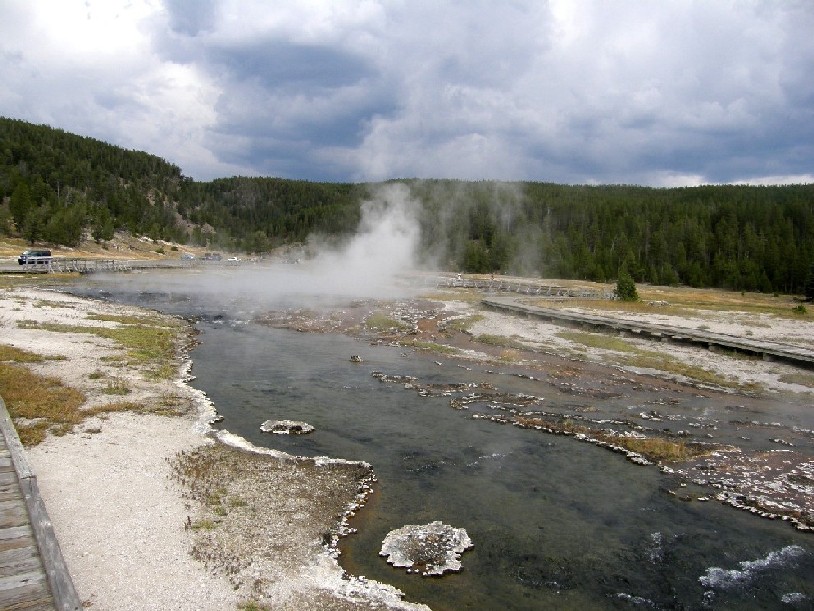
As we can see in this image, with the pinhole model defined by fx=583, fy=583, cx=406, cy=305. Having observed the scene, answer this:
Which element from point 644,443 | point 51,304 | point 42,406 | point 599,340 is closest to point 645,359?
point 599,340

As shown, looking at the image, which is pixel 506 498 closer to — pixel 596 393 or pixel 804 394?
pixel 596 393

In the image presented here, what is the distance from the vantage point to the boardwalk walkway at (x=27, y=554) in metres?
5.67

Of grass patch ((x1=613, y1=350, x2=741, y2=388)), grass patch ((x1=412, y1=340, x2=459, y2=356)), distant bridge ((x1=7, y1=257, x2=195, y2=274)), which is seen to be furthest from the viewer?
distant bridge ((x1=7, y1=257, x2=195, y2=274))

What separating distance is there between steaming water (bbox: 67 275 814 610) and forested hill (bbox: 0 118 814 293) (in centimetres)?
5717

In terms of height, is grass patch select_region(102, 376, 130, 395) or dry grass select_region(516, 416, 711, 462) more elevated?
grass patch select_region(102, 376, 130, 395)

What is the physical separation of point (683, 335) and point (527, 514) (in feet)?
74.1

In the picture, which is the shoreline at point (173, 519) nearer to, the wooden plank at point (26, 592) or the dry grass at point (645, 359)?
the wooden plank at point (26, 592)

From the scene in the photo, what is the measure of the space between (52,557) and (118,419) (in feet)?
26.0

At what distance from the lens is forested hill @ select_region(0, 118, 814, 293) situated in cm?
8369

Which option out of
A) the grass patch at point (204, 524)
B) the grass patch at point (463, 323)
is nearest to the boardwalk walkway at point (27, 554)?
the grass patch at point (204, 524)

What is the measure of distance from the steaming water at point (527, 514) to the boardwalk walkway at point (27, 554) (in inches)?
150

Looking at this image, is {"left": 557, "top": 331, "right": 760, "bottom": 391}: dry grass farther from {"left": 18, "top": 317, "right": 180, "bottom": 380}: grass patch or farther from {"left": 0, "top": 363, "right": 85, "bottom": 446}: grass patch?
{"left": 0, "top": 363, "right": 85, "bottom": 446}: grass patch

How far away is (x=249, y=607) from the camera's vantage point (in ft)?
23.1

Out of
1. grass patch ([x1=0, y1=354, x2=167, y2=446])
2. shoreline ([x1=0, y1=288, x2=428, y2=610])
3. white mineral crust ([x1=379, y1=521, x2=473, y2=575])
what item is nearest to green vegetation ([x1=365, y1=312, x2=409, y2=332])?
shoreline ([x1=0, y1=288, x2=428, y2=610])
